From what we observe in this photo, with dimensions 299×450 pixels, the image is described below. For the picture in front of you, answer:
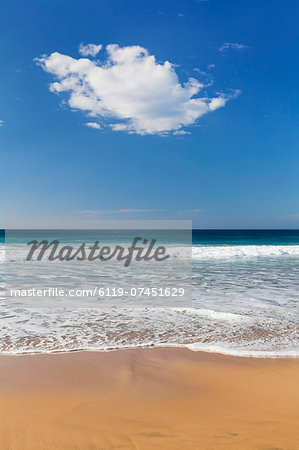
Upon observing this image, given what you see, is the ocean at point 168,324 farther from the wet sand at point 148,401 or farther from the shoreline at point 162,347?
the wet sand at point 148,401

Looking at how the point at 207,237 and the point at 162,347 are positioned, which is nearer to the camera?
the point at 162,347

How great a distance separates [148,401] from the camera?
306cm

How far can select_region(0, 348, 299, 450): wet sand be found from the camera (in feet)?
7.98

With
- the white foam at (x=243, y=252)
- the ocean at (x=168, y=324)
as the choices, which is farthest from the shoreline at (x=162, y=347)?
the white foam at (x=243, y=252)

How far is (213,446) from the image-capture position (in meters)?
2.35

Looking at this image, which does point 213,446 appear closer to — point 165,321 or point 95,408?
point 95,408

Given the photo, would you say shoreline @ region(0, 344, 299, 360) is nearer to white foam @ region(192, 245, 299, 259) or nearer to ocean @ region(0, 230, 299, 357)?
ocean @ region(0, 230, 299, 357)

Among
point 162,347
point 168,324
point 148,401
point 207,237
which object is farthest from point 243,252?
point 207,237

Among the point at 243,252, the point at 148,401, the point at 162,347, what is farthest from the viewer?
the point at 243,252

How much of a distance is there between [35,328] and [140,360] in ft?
7.63

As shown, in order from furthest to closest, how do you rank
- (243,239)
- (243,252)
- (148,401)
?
(243,239) → (243,252) → (148,401)

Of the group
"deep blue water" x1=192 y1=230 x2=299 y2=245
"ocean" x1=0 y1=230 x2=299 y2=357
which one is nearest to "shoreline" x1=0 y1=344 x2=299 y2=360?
"ocean" x1=0 y1=230 x2=299 y2=357

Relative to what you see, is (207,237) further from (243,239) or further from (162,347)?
(162,347)

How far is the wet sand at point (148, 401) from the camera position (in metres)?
2.43
